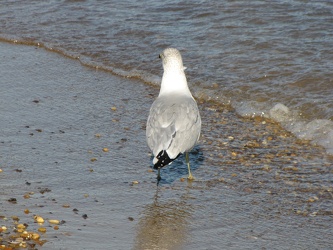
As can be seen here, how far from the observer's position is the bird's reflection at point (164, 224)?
4.28 m

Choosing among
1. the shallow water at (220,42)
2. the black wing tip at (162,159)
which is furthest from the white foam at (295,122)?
the black wing tip at (162,159)

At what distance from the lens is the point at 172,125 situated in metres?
5.18

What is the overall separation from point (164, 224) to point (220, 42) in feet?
15.3

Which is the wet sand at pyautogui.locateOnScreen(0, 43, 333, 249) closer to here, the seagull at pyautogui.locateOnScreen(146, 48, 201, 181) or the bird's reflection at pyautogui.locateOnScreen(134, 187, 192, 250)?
the bird's reflection at pyautogui.locateOnScreen(134, 187, 192, 250)

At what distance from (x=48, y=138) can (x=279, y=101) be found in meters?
2.48

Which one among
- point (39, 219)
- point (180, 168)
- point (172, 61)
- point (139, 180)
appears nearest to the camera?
point (39, 219)

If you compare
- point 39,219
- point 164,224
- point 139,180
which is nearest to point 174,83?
point 139,180

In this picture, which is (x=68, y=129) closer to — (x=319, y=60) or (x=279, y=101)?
(x=279, y=101)

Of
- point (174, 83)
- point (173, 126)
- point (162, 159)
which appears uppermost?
point (174, 83)

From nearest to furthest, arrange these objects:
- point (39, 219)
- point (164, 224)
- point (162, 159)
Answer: point (39, 219) → point (164, 224) → point (162, 159)

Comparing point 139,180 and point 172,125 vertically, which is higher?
point 172,125

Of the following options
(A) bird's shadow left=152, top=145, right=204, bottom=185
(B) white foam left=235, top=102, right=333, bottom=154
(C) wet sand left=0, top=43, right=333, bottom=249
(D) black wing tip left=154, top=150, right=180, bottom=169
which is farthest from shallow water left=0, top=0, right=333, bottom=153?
(D) black wing tip left=154, top=150, right=180, bottom=169

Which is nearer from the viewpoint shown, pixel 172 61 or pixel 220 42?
pixel 172 61

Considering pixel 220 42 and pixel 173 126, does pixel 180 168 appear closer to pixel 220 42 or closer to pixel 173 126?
pixel 173 126
